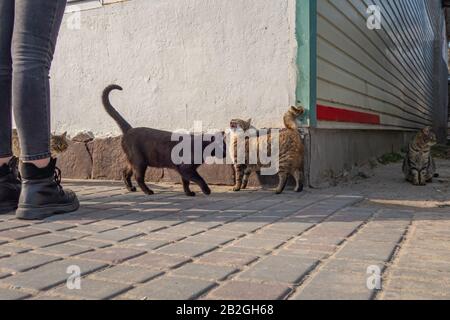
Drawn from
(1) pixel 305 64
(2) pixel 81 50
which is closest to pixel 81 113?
(2) pixel 81 50

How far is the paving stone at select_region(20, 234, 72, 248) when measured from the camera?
2170 millimetres

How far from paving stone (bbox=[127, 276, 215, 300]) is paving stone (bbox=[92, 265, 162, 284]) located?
0.19ft

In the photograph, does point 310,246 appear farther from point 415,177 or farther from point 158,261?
point 415,177

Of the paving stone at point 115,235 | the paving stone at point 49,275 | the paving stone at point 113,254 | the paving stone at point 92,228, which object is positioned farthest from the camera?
the paving stone at point 92,228

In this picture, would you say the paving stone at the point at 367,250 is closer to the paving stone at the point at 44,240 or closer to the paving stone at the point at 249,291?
the paving stone at the point at 249,291

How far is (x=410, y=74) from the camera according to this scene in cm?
1158

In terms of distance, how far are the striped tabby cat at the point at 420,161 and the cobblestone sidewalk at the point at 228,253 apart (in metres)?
2.21

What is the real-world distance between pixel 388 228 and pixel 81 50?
4385mm

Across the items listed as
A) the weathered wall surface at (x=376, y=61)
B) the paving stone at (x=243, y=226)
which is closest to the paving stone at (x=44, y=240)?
the paving stone at (x=243, y=226)

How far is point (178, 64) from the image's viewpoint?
495cm

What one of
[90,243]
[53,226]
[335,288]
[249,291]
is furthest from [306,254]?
[53,226]

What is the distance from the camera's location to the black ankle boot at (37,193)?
2.74 m
